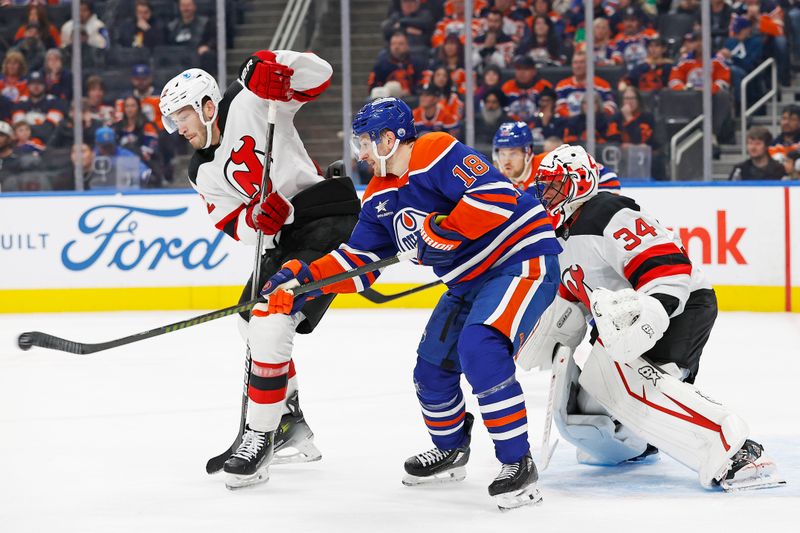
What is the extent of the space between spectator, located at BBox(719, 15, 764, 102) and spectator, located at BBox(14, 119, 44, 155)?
4376mm

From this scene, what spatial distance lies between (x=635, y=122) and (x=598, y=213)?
432 cm

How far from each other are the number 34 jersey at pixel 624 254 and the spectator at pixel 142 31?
5.45 metres

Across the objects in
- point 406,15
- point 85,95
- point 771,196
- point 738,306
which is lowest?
point 738,306

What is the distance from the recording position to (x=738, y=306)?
7.34 m

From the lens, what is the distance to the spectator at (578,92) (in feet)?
25.2

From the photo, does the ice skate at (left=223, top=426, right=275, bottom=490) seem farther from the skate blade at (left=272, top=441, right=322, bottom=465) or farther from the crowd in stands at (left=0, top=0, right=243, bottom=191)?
the crowd in stands at (left=0, top=0, right=243, bottom=191)

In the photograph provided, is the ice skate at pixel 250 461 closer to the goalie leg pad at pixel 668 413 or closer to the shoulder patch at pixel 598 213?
the goalie leg pad at pixel 668 413

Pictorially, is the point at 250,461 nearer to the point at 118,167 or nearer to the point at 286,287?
the point at 286,287

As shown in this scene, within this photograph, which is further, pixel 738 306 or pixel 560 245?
pixel 738 306

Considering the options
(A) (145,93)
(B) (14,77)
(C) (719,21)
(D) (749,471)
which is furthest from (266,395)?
(B) (14,77)

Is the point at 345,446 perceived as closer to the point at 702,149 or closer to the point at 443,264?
the point at 443,264

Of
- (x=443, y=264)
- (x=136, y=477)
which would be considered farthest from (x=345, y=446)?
(x=443, y=264)

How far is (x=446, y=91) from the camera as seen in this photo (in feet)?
26.2

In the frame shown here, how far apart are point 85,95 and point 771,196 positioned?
435 cm
